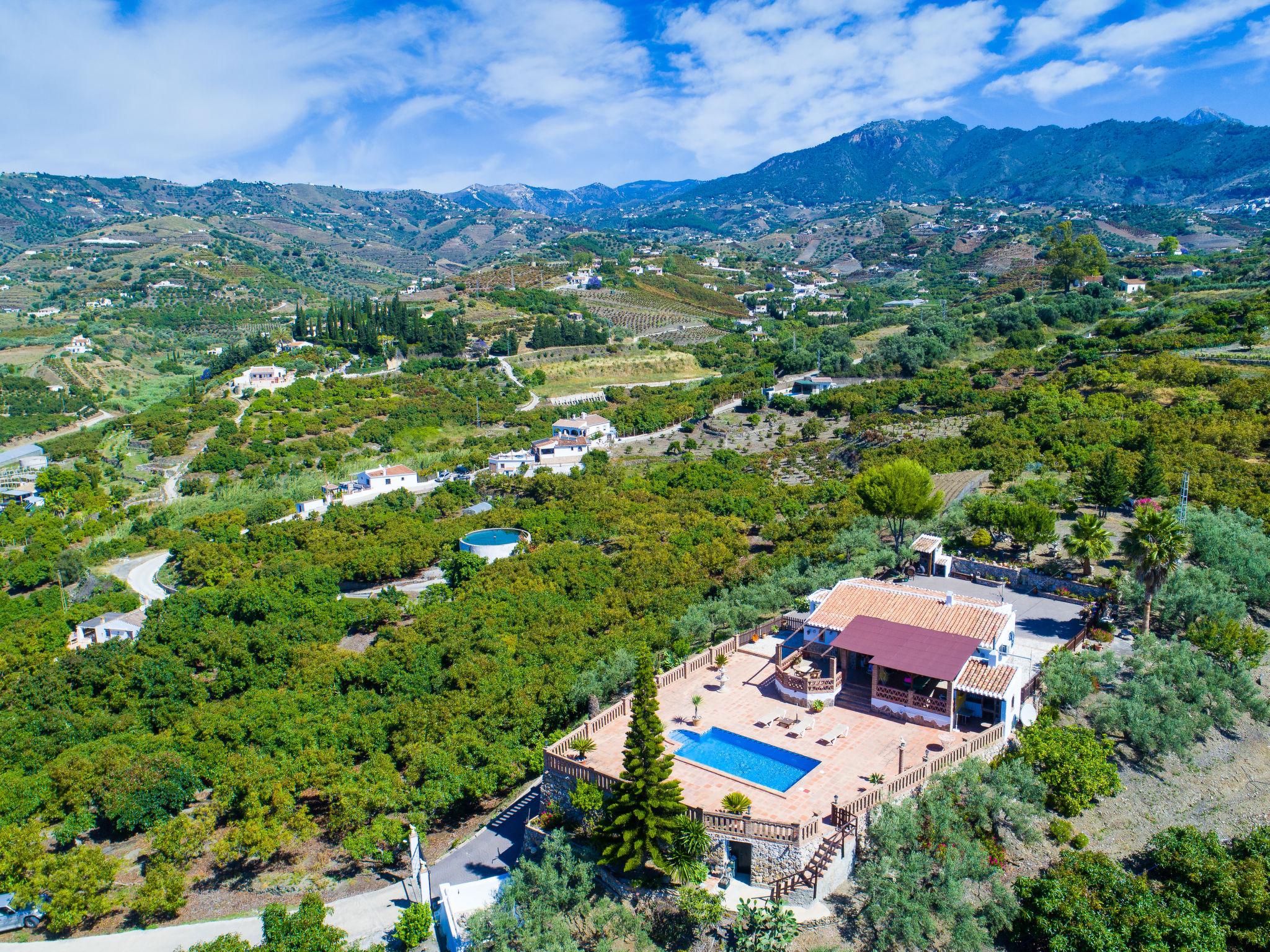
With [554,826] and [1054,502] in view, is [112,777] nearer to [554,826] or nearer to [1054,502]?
[554,826]

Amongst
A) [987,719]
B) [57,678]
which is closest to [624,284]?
[57,678]

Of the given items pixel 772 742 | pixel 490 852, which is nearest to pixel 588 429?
pixel 490 852

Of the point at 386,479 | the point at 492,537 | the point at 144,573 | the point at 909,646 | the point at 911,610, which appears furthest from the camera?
the point at 386,479

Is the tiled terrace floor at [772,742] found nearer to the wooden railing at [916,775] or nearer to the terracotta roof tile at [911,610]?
the wooden railing at [916,775]

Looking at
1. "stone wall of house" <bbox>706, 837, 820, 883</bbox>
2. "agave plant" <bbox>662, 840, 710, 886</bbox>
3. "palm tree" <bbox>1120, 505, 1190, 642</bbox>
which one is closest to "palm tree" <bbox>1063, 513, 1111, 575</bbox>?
"palm tree" <bbox>1120, 505, 1190, 642</bbox>

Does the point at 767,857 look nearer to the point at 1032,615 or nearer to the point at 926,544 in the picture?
the point at 1032,615

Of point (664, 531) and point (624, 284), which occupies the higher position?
point (624, 284)

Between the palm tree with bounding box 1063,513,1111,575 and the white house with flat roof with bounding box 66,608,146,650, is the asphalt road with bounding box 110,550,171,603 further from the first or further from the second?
the palm tree with bounding box 1063,513,1111,575
